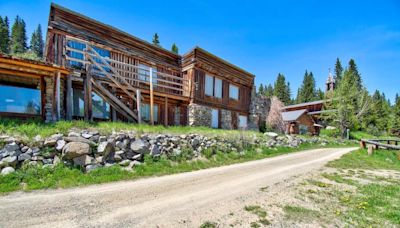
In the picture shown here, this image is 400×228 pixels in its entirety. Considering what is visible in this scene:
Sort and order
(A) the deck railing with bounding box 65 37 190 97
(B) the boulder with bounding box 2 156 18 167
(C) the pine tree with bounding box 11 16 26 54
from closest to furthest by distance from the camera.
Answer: (B) the boulder with bounding box 2 156 18 167 < (A) the deck railing with bounding box 65 37 190 97 < (C) the pine tree with bounding box 11 16 26 54

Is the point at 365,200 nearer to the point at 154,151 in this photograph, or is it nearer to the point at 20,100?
the point at 154,151

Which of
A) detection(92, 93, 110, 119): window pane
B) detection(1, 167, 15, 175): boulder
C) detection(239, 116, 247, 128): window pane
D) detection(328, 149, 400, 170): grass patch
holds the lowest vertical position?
detection(328, 149, 400, 170): grass patch

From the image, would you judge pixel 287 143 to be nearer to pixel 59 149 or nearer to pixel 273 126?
pixel 273 126

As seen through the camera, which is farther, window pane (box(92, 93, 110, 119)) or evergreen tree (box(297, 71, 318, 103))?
evergreen tree (box(297, 71, 318, 103))

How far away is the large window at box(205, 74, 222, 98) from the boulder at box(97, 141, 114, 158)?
1228 cm

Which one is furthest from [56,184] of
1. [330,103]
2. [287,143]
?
[330,103]

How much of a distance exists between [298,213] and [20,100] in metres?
14.8

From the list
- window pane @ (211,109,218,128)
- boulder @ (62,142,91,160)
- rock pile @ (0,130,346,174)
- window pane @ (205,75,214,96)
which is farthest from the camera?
window pane @ (211,109,218,128)

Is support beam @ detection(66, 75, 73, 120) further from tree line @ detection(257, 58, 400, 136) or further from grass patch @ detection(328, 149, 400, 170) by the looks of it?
tree line @ detection(257, 58, 400, 136)

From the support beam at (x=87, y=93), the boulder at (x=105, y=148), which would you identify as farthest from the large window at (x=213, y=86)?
the boulder at (x=105, y=148)

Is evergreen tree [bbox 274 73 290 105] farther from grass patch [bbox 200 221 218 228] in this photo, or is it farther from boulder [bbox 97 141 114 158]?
grass patch [bbox 200 221 218 228]

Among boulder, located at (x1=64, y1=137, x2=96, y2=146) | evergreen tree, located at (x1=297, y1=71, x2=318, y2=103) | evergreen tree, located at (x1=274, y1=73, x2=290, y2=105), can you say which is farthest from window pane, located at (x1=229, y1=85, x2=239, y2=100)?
evergreen tree, located at (x1=297, y1=71, x2=318, y2=103)

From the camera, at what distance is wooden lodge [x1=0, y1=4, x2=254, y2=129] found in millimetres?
11711

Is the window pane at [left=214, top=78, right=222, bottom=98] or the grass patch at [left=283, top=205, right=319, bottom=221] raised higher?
the window pane at [left=214, top=78, right=222, bottom=98]
